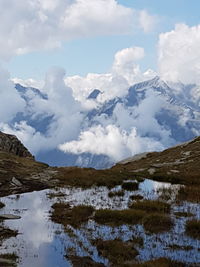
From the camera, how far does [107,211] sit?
21.4 m

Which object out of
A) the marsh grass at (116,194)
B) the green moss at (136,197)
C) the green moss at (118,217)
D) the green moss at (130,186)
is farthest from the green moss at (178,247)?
the green moss at (130,186)

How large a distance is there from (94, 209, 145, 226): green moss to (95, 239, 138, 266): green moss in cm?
371

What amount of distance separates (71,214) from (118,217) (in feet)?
9.41

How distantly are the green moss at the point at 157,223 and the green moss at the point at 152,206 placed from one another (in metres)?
2.21

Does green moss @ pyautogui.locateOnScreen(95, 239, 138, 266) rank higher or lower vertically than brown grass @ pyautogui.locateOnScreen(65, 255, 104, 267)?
higher

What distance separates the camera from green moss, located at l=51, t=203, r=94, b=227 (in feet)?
67.4

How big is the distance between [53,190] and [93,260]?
58.8 feet

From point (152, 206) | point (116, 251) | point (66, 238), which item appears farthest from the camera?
point (152, 206)

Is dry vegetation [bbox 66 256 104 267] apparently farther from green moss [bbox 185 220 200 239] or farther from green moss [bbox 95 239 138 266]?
green moss [bbox 185 220 200 239]

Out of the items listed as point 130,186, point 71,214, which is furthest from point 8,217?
point 130,186

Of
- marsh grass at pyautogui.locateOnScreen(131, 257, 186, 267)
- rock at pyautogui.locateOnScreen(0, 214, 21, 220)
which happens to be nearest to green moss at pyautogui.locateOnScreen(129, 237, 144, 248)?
marsh grass at pyautogui.locateOnScreen(131, 257, 186, 267)

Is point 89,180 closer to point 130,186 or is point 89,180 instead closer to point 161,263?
point 130,186

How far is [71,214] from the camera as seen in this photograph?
71.8 ft

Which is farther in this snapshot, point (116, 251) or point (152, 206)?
point (152, 206)
